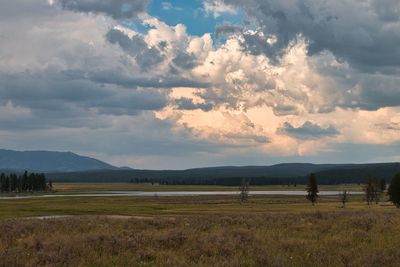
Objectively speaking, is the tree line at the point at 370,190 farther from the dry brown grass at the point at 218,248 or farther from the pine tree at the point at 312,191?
the dry brown grass at the point at 218,248

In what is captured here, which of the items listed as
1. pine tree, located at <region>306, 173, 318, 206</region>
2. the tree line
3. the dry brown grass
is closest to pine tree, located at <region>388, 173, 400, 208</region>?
the tree line

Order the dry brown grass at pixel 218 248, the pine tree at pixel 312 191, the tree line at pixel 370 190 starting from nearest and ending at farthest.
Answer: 1. the dry brown grass at pixel 218 248
2. the tree line at pixel 370 190
3. the pine tree at pixel 312 191

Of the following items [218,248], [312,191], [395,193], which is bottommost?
[312,191]

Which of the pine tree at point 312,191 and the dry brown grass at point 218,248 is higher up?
the dry brown grass at point 218,248

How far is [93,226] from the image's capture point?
27.3 metres

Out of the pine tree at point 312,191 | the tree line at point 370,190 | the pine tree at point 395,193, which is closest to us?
the pine tree at point 395,193

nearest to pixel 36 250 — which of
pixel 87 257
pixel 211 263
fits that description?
pixel 87 257

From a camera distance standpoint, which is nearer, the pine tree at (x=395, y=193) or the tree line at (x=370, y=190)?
the pine tree at (x=395, y=193)

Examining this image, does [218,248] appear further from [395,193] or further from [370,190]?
[370,190]

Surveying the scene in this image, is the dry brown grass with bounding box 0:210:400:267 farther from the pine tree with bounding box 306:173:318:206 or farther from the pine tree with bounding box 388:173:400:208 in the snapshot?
the pine tree with bounding box 306:173:318:206

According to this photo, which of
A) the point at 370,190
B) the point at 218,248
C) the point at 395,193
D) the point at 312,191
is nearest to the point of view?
the point at 218,248

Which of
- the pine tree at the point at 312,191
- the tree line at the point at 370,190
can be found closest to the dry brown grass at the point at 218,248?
the tree line at the point at 370,190

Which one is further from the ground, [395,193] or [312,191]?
[395,193]

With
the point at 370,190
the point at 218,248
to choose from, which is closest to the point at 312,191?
the point at 370,190
